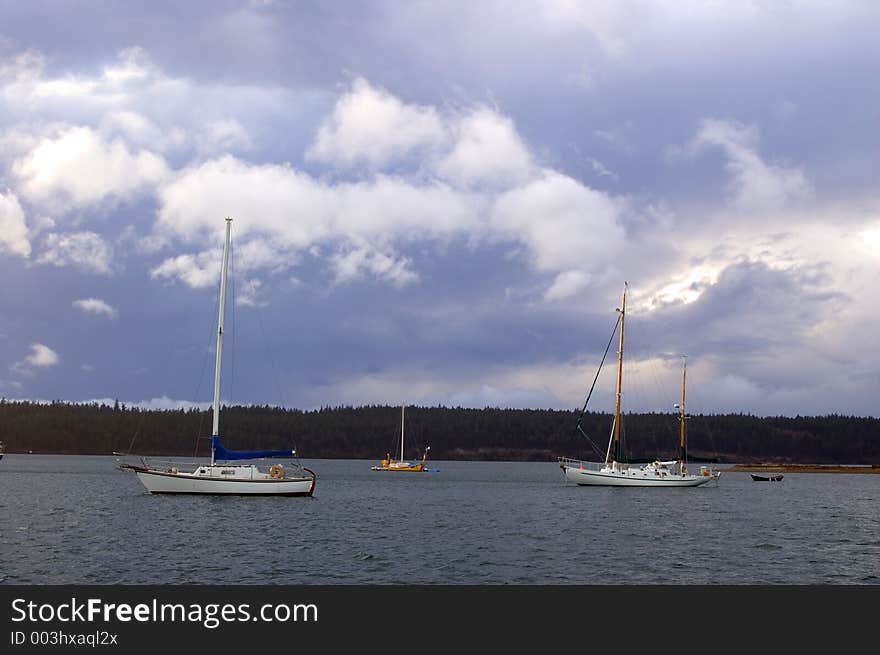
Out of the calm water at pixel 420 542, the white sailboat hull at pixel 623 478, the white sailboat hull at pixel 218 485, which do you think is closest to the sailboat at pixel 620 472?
the white sailboat hull at pixel 623 478

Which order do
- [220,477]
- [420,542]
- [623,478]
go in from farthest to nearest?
[623,478]
[220,477]
[420,542]

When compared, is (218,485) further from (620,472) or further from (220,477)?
(620,472)

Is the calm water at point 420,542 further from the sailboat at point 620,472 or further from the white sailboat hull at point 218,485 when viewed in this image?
the sailboat at point 620,472

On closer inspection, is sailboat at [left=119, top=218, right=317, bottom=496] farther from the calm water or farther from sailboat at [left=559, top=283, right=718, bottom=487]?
sailboat at [left=559, top=283, right=718, bottom=487]

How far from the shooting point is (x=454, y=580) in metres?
45.7

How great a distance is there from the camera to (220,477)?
8481 centimetres

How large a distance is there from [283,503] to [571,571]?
155ft

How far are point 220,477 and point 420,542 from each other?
30.0 m

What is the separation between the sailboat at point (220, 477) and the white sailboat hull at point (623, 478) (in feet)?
177

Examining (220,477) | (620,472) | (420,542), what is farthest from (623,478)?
(420,542)

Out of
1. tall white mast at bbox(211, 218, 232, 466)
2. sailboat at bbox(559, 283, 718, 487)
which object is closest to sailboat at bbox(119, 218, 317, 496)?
tall white mast at bbox(211, 218, 232, 466)
